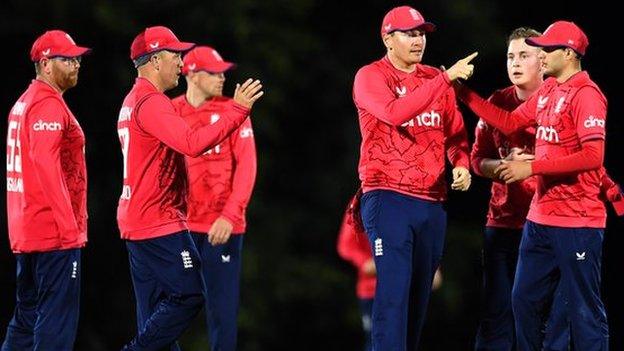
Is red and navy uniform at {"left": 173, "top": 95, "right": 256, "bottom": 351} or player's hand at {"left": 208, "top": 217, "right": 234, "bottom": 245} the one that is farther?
red and navy uniform at {"left": 173, "top": 95, "right": 256, "bottom": 351}

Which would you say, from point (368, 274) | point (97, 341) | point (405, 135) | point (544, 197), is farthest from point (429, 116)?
point (97, 341)

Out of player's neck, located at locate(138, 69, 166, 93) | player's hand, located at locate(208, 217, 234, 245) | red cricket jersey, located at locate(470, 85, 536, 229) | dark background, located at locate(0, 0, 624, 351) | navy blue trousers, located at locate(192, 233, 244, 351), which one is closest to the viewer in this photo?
player's neck, located at locate(138, 69, 166, 93)

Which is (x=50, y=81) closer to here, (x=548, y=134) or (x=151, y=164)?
(x=151, y=164)

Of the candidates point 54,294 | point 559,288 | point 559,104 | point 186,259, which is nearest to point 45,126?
point 54,294

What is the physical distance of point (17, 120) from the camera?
9305 millimetres

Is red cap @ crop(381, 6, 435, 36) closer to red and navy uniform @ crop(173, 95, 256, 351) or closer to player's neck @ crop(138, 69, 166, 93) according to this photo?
player's neck @ crop(138, 69, 166, 93)

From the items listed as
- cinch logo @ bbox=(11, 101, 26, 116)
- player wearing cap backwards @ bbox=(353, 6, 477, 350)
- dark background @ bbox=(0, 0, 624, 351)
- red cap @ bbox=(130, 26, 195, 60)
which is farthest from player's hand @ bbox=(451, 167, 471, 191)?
dark background @ bbox=(0, 0, 624, 351)

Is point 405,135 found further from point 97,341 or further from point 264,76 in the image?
point 264,76

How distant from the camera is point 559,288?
355 inches

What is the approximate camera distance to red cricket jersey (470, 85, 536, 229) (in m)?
9.51

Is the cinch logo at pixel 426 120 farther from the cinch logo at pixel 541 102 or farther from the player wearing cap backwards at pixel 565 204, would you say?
the cinch logo at pixel 541 102

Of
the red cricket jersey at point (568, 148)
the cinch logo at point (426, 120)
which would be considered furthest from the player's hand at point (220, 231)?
the red cricket jersey at point (568, 148)

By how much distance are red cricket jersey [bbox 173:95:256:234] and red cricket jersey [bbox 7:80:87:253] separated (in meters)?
1.01

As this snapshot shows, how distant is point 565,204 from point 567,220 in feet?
0.29
